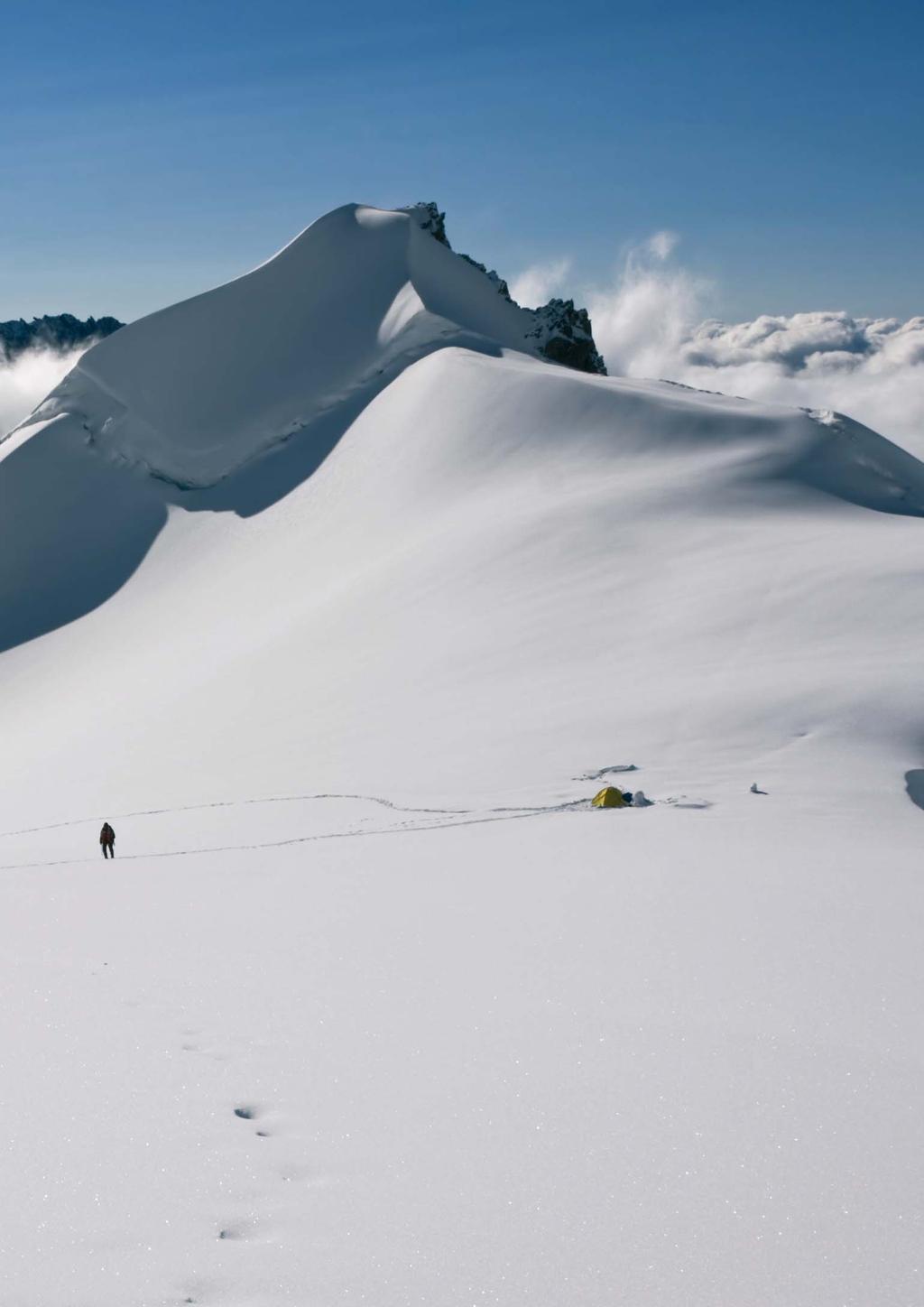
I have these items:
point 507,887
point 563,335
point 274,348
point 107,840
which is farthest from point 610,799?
point 563,335

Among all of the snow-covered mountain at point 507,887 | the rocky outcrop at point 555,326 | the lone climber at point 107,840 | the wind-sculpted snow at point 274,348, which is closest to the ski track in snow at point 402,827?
the snow-covered mountain at point 507,887

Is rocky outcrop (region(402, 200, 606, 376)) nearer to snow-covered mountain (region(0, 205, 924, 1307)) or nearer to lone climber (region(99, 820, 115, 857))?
snow-covered mountain (region(0, 205, 924, 1307))

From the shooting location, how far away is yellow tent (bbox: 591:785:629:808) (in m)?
15.5

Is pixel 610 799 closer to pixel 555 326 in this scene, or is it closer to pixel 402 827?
pixel 402 827

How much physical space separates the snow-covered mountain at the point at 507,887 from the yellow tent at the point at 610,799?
596mm

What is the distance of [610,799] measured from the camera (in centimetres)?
1552

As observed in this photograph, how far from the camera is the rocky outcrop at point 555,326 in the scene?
249 ft

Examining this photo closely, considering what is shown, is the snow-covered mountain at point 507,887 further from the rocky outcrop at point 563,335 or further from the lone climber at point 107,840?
the rocky outcrop at point 563,335

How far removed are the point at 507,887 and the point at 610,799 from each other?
A: 192 inches

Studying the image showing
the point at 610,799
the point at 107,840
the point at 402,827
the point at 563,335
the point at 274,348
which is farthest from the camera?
the point at 563,335

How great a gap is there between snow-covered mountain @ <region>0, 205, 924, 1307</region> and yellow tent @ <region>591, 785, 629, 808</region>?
1.96 ft

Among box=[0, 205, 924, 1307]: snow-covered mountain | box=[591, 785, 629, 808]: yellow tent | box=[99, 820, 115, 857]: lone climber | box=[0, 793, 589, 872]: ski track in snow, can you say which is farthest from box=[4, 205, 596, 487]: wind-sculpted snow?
box=[591, 785, 629, 808]: yellow tent

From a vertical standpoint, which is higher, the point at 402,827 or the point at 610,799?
the point at 610,799

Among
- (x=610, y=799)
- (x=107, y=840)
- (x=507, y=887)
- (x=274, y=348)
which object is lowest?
(x=507, y=887)
